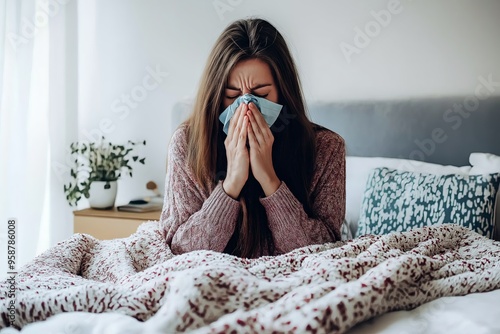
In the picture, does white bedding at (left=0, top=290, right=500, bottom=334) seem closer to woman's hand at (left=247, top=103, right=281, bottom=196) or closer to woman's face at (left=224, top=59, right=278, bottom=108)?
woman's hand at (left=247, top=103, right=281, bottom=196)

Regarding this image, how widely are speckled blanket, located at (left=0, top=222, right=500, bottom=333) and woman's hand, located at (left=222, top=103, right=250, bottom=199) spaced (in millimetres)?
303

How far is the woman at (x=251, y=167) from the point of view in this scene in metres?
1.26

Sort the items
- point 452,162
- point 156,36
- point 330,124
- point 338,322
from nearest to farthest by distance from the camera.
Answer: point 338,322, point 452,162, point 330,124, point 156,36

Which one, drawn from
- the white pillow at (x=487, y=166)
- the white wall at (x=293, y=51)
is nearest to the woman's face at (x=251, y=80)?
the white pillow at (x=487, y=166)

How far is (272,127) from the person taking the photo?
4.61 ft

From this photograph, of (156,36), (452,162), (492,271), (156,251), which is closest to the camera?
(492,271)

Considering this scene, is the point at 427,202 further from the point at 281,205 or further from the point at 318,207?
the point at 281,205

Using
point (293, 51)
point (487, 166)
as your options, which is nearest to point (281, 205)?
point (487, 166)

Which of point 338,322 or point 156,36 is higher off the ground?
point 156,36

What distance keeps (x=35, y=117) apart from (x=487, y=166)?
191 centimetres

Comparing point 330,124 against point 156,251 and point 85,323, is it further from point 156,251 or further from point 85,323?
point 85,323

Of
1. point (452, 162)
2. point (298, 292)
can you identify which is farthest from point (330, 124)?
point (298, 292)

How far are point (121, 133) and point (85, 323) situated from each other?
2.18 metres

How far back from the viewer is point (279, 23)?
2.43 m
